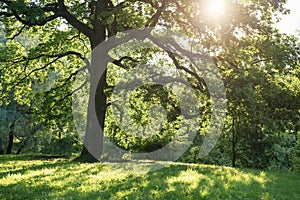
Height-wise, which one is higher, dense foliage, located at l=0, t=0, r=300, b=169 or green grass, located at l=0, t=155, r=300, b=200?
dense foliage, located at l=0, t=0, r=300, b=169

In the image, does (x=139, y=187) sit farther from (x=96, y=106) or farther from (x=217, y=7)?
(x=96, y=106)

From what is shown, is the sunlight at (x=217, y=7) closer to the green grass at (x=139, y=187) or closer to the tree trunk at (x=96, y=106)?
the green grass at (x=139, y=187)

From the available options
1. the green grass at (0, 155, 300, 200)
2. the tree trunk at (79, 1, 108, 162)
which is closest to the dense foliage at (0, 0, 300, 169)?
the tree trunk at (79, 1, 108, 162)

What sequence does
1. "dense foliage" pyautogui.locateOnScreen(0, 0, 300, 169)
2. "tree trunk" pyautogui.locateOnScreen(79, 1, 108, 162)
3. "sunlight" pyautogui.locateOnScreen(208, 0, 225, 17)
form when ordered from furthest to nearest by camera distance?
"tree trunk" pyautogui.locateOnScreen(79, 1, 108, 162) < "dense foliage" pyautogui.locateOnScreen(0, 0, 300, 169) < "sunlight" pyautogui.locateOnScreen(208, 0, 225, 17)

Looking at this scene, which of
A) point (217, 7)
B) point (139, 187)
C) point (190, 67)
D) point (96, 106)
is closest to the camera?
point (139, 187)

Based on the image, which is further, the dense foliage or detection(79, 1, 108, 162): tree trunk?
detection(79, 1, 108, 162): tree trunk

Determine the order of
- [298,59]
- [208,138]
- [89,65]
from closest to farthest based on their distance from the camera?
[298,59] → [89,65] → [208,138]

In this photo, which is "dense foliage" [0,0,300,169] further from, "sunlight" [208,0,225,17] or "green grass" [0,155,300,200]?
"green grass" [0,155,300,200]

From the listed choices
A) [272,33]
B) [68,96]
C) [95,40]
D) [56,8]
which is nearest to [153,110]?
[68,96]

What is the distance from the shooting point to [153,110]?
128 ft

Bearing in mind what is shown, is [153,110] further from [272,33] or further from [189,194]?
[189,194]

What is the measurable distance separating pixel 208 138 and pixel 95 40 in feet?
92.7

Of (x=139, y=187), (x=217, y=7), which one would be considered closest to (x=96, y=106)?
(x=217, y=7)

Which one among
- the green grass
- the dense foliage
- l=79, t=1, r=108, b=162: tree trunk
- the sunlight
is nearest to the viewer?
the green grass
